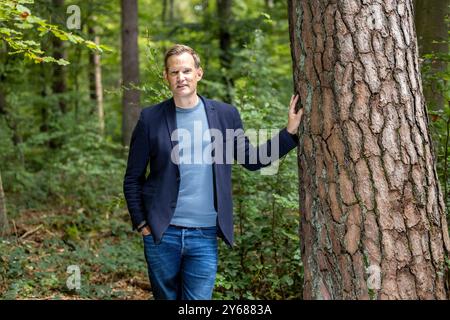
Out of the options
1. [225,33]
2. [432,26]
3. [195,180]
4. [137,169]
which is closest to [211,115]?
[195,180]

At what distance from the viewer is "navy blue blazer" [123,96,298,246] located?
358 centimetres

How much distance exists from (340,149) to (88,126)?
8.45m

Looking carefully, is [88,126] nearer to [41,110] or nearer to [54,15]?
[54,15]

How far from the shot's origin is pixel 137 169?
3.71 metres

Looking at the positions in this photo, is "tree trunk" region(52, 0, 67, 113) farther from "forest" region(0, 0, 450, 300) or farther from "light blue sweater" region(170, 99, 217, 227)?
"light blue sweater" region(170, 99, 217, 227)

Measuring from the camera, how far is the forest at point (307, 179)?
2908mm

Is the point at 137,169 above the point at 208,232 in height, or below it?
above

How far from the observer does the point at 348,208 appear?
294 centimetres

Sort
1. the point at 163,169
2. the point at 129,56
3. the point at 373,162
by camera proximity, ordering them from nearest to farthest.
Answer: the point at 373,162 → the point at 163,169 → the point at 129,56

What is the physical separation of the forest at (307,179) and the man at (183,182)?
58cm

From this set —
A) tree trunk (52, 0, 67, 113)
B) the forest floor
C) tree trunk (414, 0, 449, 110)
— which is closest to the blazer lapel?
tree trunk (414, 0, 449, 110)

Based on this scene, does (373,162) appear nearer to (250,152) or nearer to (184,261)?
(250,152)

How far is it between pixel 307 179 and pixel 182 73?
1111 millimetres
